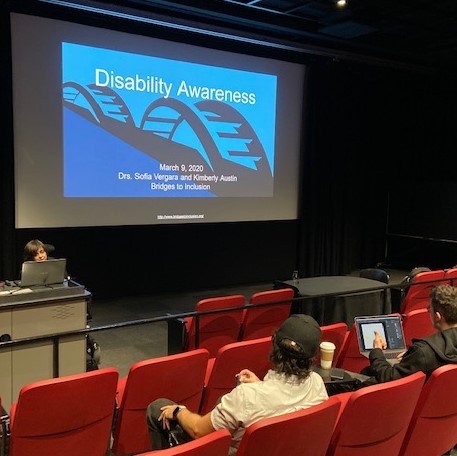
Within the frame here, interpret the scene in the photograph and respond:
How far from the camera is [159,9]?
674 centimetres

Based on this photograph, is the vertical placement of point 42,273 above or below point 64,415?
above

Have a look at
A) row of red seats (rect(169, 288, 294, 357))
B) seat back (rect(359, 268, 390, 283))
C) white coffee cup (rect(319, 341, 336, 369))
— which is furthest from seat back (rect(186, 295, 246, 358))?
seat back (rect(359, 268, 390, 283))

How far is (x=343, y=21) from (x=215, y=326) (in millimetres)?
5259

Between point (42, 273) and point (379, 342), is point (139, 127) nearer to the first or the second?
point (42, 273)

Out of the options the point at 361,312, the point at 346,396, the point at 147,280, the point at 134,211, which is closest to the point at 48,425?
the point at 346,396

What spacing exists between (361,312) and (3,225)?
4088 millimetres

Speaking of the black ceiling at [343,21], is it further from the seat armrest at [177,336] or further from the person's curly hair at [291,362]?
the person's curly hair at [291,362]

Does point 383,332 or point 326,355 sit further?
point 383,332

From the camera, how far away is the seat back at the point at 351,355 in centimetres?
333

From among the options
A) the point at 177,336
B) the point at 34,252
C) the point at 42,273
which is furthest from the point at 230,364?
the point at 34,252

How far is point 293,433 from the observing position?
5.85ft

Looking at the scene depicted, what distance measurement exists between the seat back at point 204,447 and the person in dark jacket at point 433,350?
3.98 ft

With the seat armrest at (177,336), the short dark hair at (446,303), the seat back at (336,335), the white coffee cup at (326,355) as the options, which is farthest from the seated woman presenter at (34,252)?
the short dark hair at (446,303)

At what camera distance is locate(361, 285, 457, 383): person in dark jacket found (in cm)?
253
